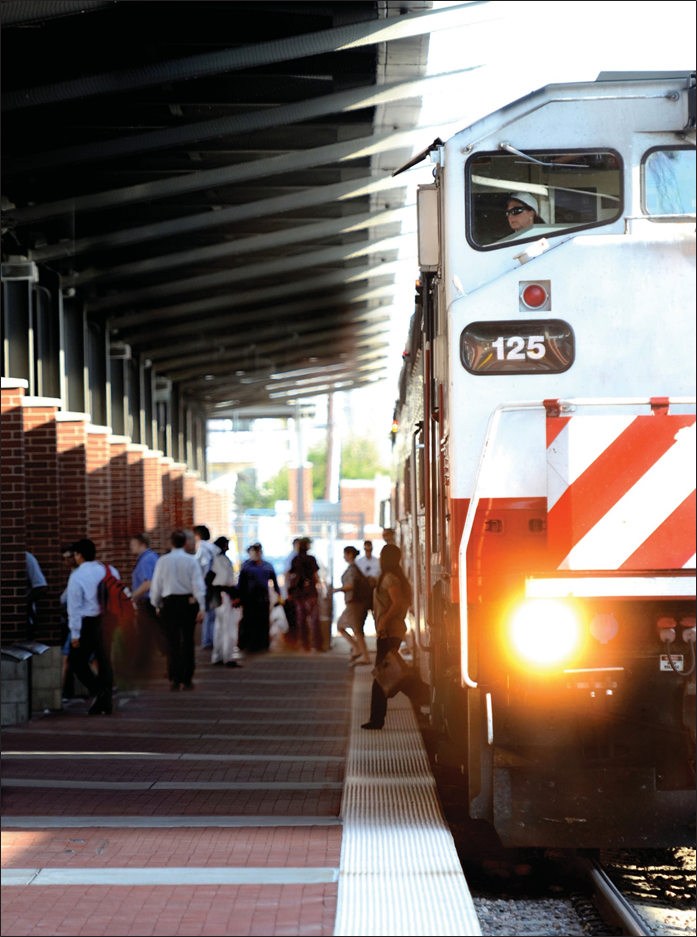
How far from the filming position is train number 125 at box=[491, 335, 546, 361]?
20.2 feet

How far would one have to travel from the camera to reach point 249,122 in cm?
1278

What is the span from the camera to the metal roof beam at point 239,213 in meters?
15.4

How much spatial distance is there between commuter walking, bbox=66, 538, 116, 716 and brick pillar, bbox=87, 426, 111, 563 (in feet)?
9.64

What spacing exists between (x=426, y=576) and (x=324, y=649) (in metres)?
11.3

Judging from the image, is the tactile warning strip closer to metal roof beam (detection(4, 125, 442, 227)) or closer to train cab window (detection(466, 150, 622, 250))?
train cab window (detection(466, 150, 622, 250))

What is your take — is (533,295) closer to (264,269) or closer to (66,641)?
(66,641)

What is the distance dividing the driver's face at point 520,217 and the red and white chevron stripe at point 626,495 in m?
1.28

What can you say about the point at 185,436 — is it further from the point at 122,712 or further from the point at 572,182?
the point at 572,182

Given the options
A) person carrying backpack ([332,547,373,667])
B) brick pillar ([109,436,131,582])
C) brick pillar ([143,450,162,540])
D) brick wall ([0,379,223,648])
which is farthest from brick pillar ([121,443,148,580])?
person carrying backpack ([332,547,373,667])

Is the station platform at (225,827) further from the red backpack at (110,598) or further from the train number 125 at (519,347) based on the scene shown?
the train number 125 at (519,347)

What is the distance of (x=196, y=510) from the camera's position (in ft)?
101

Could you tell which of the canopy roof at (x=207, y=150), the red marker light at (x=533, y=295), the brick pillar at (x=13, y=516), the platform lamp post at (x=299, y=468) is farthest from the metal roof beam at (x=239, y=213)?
the platform lamp post at (x=299, y=468)

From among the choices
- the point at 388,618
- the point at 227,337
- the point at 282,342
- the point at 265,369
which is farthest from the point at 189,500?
the point at 388,618

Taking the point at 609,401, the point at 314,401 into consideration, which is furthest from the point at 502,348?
the point at 314,401
